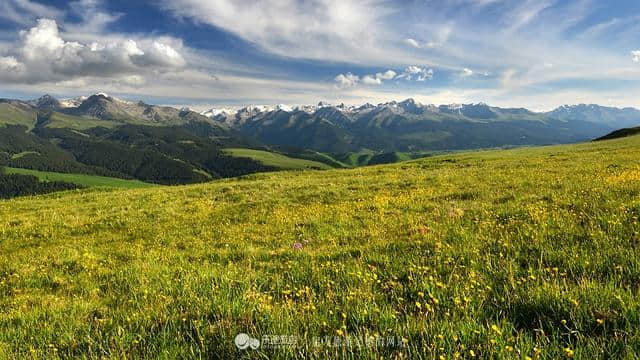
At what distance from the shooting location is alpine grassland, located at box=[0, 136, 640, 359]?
3.99 m

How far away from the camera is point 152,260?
9766 mm

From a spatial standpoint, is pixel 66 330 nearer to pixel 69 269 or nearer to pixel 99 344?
pixel 99 344

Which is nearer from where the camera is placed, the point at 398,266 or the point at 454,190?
the point at 398,266

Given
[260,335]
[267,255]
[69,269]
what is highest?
[260,335]

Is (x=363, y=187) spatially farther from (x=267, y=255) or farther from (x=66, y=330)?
(x=66, y=330)

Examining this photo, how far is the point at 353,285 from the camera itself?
20.1ft

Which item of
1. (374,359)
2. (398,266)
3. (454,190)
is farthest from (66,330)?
(454,190)

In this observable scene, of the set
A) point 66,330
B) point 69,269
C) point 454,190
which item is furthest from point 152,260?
point 454,190

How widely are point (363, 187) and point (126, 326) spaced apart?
1861cm

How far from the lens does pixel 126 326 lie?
5.11m

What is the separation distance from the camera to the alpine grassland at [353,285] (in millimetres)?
3986

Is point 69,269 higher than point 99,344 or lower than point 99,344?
lower

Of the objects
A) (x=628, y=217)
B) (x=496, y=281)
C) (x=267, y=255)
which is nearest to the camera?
(x=496, y=281)

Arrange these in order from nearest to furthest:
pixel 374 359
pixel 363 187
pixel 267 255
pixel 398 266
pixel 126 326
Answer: pixel 374 359, pixel 126 326, pixel 398 266, pixel 267 255, pixel 363 187
